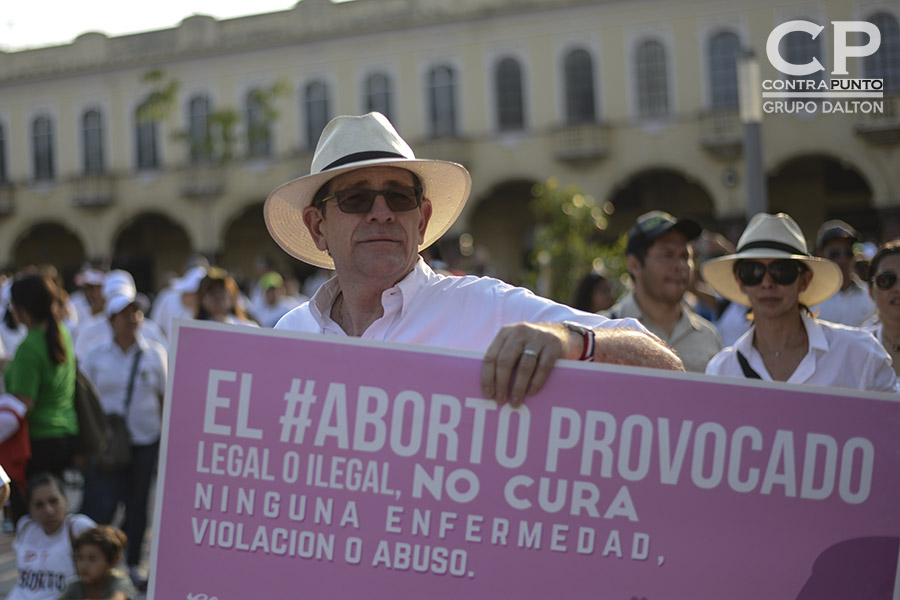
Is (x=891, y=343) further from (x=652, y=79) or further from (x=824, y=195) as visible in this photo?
(x=824, y=195)

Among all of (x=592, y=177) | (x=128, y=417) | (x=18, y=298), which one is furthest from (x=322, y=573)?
(x=592, y=177)

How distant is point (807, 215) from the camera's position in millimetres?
29516

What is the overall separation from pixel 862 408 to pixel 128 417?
578 centimetres

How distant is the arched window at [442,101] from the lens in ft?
97.7

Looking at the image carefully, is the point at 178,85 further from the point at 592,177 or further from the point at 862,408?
the point at 862,408

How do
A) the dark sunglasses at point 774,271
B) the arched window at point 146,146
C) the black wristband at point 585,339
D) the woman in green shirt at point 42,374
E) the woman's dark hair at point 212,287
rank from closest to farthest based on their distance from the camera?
the black wristband at point 585,339
the dark sunglasses at point 774,271
the woman in green shirt at point 42,374
the woman's dark hair at point 212,287
the arched window at point 146,146

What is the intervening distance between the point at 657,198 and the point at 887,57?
23.1ft

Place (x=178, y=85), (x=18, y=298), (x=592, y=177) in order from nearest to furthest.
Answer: (x=18, y=298) → (x=592, y=177) → (x=178, y=85)

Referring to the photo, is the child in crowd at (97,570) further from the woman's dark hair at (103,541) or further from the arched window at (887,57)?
the arched window at (887,57)

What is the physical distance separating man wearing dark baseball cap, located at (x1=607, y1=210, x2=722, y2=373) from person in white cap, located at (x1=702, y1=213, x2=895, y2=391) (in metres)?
0.55

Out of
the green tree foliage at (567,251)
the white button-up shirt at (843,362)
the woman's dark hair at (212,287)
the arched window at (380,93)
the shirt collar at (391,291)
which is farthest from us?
the arched window at (380,93)

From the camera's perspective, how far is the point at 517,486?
2.22 metres

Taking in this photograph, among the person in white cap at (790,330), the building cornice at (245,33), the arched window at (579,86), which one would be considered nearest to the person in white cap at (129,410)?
the person in white cap at (790,330)

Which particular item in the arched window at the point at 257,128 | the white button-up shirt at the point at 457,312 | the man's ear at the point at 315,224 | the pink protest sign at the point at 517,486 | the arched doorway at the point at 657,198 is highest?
the arched window at the point at 257,128
